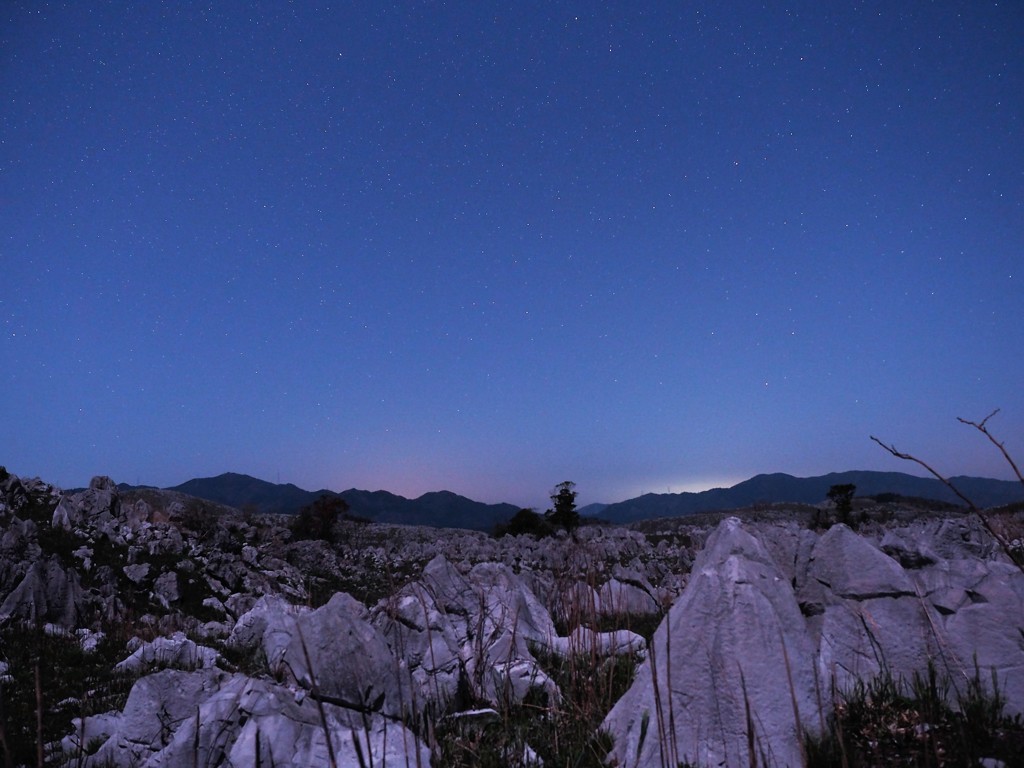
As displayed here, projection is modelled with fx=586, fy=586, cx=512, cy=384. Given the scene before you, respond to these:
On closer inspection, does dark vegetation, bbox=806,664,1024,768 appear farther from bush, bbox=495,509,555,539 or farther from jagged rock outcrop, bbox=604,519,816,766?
bush, bbox=495,509,555,539

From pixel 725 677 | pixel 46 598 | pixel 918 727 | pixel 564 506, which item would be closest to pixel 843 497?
pixel 564 506

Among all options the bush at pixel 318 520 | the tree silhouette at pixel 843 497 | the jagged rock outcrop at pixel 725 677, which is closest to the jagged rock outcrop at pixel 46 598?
the jagged rock outcrop at pixel 725 677

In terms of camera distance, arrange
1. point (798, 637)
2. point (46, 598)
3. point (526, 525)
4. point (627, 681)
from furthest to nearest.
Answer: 1. point (526, 525)
2. point (46, 598)
3. point (627, 681)
4. point (798, 637)

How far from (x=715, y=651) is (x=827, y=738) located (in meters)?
0.94

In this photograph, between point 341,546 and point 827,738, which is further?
point 341,546

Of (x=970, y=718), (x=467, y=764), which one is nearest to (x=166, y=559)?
(x=467, y=764)

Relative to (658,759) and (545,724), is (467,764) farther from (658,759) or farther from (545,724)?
(658,759)

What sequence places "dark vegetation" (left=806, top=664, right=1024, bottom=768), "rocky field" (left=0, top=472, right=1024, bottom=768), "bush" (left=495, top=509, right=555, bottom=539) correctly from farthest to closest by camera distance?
"bush" (left=495, top=509, right=555, bottom=539), "rocky field" (left=0, top=472, right=1024, bottom=768), "dark vegetation" (left=806, top=664, right=1024, bottom=768)

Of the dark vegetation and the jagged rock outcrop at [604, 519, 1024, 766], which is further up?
the jagged rock outcrop at [604, 519, 1024, 766]

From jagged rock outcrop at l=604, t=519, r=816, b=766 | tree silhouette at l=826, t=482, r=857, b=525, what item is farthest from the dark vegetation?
tree silhouette at l=826, t=482, r=857, b=525

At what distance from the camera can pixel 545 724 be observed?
6.15 metres

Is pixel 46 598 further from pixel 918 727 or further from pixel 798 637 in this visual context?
pixel 918 727

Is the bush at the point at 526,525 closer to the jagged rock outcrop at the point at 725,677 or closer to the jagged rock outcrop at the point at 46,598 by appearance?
the jagged rock outcrop at the point at 46,598

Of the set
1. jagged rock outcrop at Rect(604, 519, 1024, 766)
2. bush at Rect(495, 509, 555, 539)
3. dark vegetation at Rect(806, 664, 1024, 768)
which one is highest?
jagged rock outcrop at Rect(604, 519, 1024, 766)
